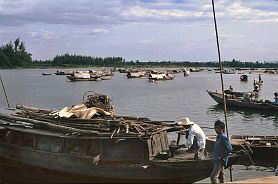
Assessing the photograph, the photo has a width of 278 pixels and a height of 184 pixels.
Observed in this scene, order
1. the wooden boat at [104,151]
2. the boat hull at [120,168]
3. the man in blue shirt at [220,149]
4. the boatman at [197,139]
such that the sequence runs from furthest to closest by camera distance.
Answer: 1. the boatman at [197,139]
2. the wooden boat at [104,151]
3. the boat hull at [120,168]
4. the man in blue shirt at [220,149]

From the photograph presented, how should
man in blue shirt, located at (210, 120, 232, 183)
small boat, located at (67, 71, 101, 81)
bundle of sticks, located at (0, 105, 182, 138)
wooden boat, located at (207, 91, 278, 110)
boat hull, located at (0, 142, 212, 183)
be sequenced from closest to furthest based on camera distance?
man in blue shirt, located at (210, 120, 232, 183), boat hull, located at (0, 142, 212, 183), bundle of sticks, located at (0, 105, 182, 138), wooden boat, located at (207, 91, 278, 110), small boat, located at (67, 71, 101, 81)

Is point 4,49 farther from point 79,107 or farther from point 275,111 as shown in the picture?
point 79,107

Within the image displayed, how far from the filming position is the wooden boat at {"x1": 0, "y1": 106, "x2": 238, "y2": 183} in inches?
521

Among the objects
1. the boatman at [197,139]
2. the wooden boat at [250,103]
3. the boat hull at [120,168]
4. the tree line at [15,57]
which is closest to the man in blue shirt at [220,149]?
the boat hull at [120,168]

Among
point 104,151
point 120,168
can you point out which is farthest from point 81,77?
point 120,168

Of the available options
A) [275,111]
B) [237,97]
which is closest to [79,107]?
[275,111]

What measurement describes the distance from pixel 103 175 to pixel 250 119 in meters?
25.1

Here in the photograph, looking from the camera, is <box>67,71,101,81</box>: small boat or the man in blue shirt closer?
the man in blue shirt

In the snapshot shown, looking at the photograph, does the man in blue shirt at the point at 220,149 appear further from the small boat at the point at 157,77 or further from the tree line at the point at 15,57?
the tree line at the point at 15,57

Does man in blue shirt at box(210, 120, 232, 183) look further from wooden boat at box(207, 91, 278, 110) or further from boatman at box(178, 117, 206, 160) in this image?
wooden boat at box(207, 91, 278, 110)

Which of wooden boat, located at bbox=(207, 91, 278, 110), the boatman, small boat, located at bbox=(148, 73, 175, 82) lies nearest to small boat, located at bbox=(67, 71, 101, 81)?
small boat, located at bbox=(148, 73, 175, 82)

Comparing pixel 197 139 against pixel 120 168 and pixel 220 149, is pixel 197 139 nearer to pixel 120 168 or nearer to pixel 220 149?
pixel 220 149

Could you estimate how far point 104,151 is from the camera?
45.0 feet

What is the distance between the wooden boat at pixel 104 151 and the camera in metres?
13.2
